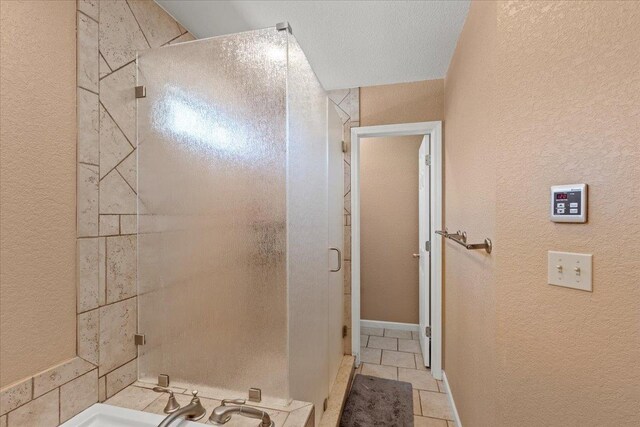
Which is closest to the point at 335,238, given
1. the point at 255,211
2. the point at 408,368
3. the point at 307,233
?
the point at 307,233

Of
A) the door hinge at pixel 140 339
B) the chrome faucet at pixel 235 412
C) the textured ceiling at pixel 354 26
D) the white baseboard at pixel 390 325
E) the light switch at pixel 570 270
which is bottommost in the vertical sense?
the white baseboard at pixel 390 325

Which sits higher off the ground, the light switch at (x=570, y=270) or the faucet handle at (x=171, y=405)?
the light switch at (x=570, y=270)

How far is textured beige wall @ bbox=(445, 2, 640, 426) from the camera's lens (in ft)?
2.93

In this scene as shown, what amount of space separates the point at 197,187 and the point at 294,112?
1.79 feet

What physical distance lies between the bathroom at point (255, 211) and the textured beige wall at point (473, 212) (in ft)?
0.06

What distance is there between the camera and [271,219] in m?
1.20

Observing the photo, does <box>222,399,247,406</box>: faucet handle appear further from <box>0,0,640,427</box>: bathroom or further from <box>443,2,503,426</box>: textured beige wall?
<box>443,2,503,426</box>: textured beige wall

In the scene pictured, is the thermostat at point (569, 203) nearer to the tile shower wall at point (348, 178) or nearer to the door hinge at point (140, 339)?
the tile shower wall at point (348, 178)

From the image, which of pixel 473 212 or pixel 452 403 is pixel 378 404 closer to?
pixel 452 403

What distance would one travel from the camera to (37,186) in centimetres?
106

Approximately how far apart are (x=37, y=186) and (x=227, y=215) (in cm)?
67

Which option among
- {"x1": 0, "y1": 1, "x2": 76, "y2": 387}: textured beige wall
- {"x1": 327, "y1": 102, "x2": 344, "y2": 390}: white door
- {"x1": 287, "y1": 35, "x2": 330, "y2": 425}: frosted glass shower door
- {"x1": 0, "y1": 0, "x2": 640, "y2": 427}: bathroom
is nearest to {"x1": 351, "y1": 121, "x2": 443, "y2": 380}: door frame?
{"x1": 327, "y1": 102, "x2": 344, "y2": 390}: white door

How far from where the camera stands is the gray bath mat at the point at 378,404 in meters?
1.95

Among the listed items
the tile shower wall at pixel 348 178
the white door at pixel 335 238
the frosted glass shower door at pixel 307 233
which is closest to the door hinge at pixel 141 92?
the frosted glass shower door at pixel 307 233
